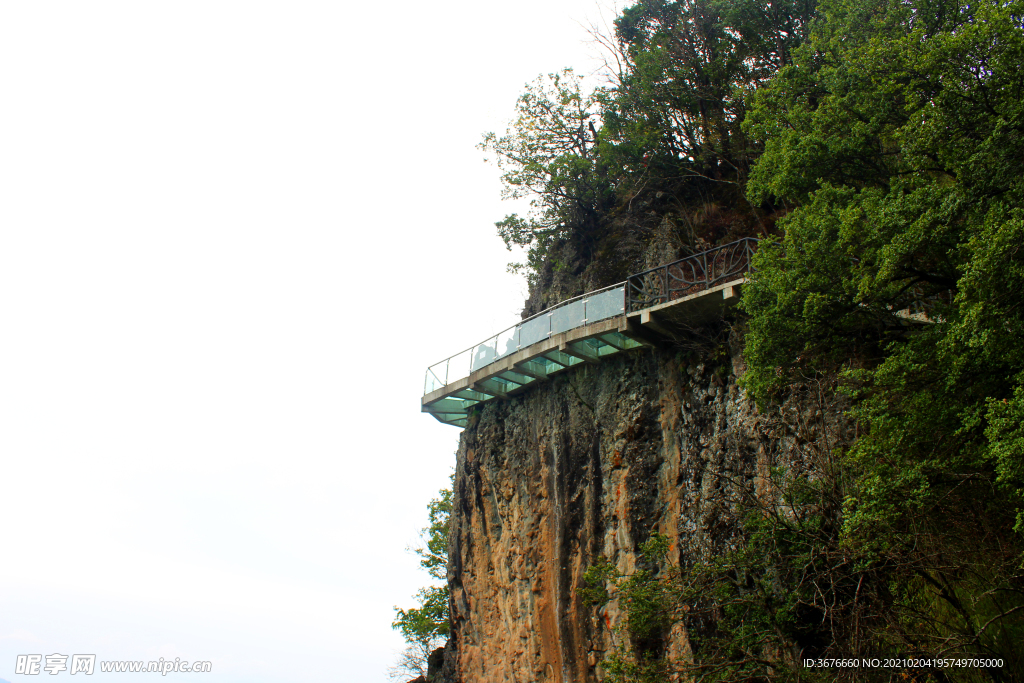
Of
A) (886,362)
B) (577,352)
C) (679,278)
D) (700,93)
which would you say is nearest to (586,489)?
(577,352)

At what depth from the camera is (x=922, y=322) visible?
34.6 ft

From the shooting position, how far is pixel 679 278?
1594cm

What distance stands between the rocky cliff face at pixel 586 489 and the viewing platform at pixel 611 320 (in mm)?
583

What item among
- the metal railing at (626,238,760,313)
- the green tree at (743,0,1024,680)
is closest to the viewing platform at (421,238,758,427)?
the metal railing at (626,238,760,313)

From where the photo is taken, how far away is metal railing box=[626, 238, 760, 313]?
590 inches

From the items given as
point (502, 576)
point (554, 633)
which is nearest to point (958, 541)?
point (554, 633)

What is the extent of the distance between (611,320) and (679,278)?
1.98m

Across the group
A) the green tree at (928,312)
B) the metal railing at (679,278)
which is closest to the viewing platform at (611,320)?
the metal railing at (679,278)

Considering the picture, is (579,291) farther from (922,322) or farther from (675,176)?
(922,322)

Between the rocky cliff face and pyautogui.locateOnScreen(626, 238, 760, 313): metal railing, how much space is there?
1169 mm

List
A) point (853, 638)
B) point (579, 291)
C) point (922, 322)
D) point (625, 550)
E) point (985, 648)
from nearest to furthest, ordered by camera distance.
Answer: point (985, 648) → point (853, 638) → point (922, 322) → point (625, 550) → point (579, 291)

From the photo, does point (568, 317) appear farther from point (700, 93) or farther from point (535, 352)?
point (700, 93)

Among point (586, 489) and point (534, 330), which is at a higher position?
point (534, 330)

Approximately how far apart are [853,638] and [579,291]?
39.0 feet
